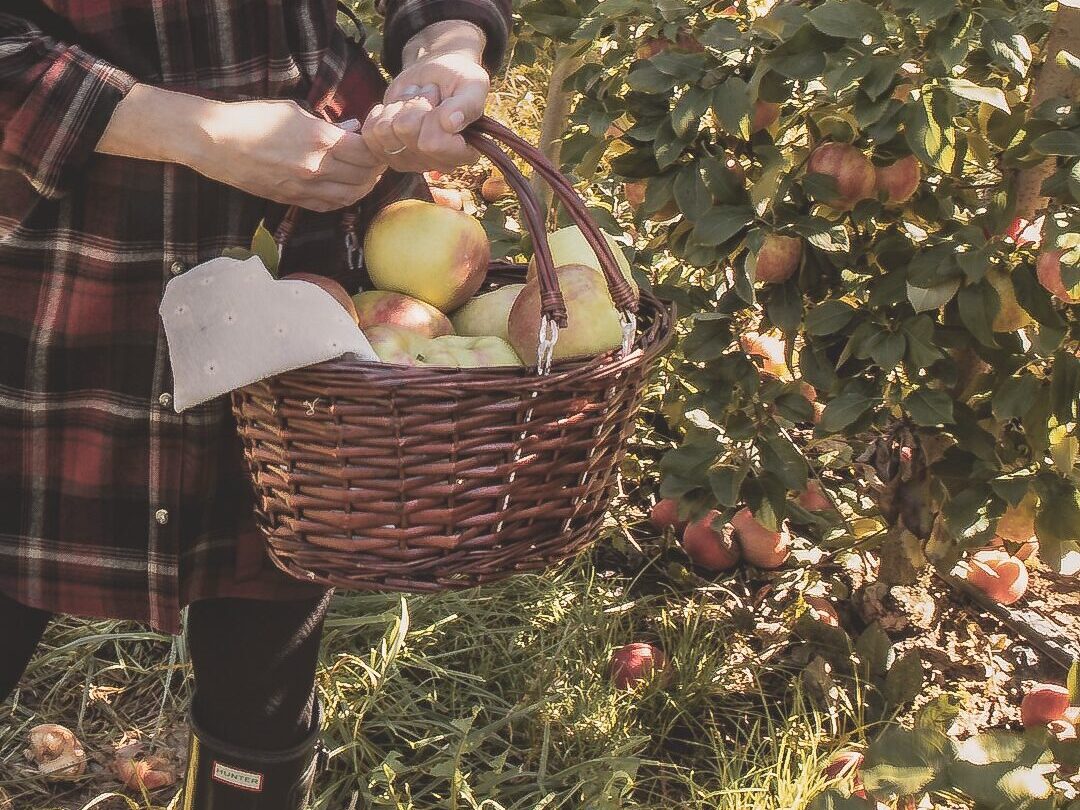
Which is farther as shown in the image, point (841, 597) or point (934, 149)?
point (841, 597)

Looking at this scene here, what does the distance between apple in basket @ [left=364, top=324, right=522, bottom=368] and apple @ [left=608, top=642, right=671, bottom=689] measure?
1.13 metres

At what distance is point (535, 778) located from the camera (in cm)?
198

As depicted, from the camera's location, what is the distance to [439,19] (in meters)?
1.26

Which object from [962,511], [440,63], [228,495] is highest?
[440,63]

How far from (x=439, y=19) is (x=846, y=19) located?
463 millimetres

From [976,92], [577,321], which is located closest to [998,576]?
[976,92]

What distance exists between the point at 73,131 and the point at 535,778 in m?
1.32

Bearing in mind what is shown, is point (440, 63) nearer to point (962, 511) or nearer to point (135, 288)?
point (135, 288)

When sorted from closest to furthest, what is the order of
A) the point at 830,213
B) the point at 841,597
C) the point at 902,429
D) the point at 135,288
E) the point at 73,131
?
the point at 73,131 < the point at 135,288 < the point at 830,213 < the point at 902,429 < the point at 841,597

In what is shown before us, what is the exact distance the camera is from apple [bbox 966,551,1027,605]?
88.1 inches

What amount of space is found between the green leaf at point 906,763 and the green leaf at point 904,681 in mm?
1281

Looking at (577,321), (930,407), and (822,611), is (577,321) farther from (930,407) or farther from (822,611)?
(822,611)

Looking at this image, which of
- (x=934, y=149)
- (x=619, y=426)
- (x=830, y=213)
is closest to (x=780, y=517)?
(x=830, y=213)

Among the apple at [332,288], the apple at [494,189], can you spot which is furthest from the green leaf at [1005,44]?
the apple at [494,189]
